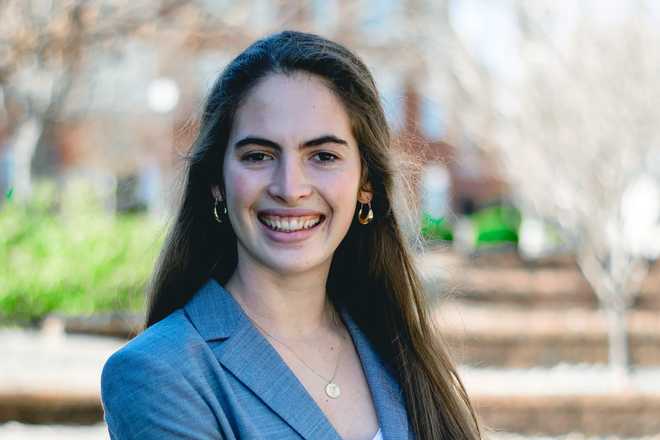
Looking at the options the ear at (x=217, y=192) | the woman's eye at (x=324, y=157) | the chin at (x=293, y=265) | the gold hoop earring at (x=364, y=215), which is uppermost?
the woman's eye at (x=324, y=157)

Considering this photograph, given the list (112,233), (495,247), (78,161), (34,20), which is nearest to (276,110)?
(34,20)

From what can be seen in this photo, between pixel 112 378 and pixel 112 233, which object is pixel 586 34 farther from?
pixel 112 378

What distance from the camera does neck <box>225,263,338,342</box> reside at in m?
2.60

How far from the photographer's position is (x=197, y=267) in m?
2.71

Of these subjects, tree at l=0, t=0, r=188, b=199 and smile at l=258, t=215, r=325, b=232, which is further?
tree at l=0, t=0, r=188, b=199

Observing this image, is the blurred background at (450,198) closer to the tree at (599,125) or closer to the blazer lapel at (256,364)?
the tree at (599,125)

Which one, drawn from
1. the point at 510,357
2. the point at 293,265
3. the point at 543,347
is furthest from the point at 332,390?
the point at 543,347

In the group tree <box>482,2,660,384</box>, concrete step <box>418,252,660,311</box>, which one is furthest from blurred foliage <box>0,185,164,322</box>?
tree <box>482,2,660,384</box>

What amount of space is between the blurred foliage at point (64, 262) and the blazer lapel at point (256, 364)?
34.3ft

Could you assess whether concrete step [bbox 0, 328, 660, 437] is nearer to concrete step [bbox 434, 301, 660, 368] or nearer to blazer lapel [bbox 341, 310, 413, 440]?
concrete step [bbox 434, 301, 660, 368]

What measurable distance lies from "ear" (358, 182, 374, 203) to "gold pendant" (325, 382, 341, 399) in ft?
1.64

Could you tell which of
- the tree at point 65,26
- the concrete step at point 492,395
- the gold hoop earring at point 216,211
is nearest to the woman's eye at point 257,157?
the gold hoop earring at point 216,211

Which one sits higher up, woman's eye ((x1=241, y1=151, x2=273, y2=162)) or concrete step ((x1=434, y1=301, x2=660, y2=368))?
woman's eye ((x1=241, y1=151, x2=273, y2=162))

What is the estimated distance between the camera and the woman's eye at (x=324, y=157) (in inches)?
99.6
